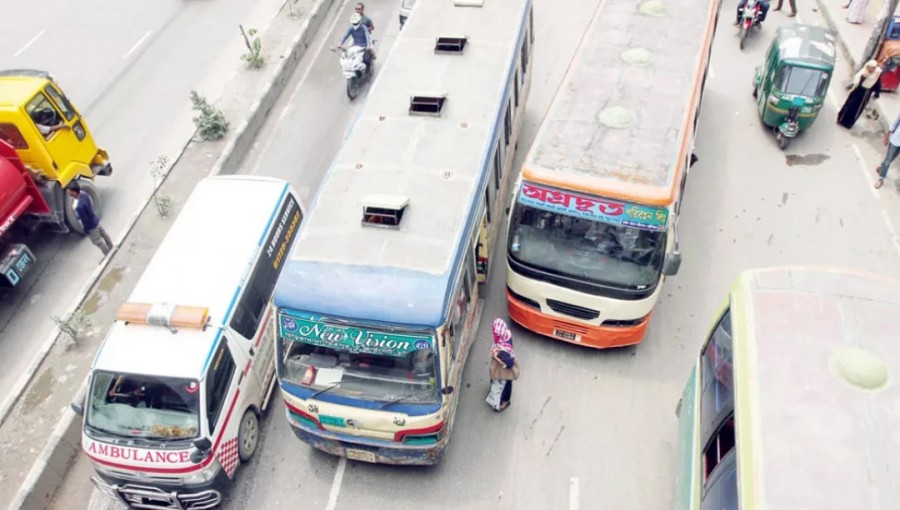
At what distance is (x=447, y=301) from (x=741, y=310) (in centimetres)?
305

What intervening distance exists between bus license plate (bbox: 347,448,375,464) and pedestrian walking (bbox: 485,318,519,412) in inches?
74.6

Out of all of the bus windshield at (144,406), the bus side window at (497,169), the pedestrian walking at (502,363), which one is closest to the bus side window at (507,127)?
the bus side window at (497,169)

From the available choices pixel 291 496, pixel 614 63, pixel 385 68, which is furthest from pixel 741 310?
pixel 385 68

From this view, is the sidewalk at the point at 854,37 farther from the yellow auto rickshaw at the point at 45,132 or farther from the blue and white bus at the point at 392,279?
the yellow auto rickshaw at the point at 45,132

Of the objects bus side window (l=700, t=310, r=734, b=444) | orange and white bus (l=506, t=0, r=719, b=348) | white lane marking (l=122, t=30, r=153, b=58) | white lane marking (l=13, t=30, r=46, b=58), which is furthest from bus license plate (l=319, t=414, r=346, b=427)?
white lane marking (l=13, t=30, r=46, b=58)

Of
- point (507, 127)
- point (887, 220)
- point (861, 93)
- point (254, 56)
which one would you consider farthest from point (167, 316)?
point (861, 93)

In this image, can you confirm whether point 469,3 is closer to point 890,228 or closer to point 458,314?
point 458,314

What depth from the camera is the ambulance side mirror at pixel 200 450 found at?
762 cm

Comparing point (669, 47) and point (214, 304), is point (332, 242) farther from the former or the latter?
point (669, 47)

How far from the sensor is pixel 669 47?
10.7m

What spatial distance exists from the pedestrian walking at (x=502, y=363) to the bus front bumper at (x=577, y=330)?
3.76 feet

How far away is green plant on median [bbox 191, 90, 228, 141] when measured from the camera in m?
13.8

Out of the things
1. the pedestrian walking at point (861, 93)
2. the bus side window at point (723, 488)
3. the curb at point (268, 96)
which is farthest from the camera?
the curb at point (268, 96)

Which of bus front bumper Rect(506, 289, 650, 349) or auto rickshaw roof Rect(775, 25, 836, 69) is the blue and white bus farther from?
auto rickshaw roof Rect(775, 25, 836, 69)
